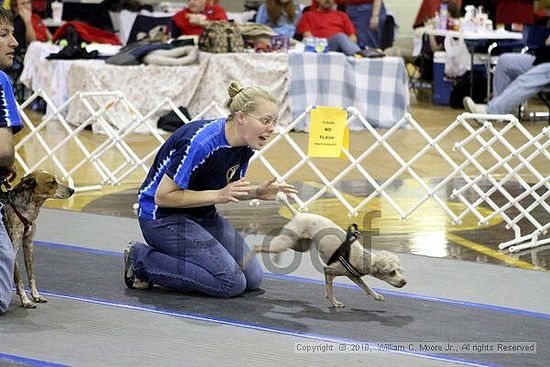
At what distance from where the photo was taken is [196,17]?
8.44 metres

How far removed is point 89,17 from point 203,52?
287 cm

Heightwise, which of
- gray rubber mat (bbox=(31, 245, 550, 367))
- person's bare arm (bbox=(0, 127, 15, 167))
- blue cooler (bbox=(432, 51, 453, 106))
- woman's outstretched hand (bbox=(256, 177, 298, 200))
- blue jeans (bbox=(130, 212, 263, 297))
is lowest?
blue cooler (bbox=(432, 51, 453, 106))

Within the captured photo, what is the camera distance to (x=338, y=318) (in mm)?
3277

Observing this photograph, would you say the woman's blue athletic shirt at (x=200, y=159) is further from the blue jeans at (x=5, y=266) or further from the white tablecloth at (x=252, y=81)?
the white tablecloth at (x=252, y=81)

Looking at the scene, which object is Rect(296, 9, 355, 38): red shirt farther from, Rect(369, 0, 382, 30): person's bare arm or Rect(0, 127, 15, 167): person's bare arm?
Rect(0, 127, 15, 167): person's bare arm

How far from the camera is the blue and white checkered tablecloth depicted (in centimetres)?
784

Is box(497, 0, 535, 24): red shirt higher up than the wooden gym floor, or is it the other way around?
box(497, 0, 535, 24): red shirt

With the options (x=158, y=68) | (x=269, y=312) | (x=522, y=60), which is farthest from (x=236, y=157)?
(x=522, y=60)

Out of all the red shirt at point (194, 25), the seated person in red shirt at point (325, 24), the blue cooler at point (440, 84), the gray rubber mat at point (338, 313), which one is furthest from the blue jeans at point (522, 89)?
the gray rubber mat at point (338, 313)

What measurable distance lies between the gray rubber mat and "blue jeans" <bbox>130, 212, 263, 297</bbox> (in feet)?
0.14

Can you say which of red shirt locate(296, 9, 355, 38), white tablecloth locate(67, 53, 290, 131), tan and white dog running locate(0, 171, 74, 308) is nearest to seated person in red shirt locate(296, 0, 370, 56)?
red shirt locate(296, 9, 355, 38)

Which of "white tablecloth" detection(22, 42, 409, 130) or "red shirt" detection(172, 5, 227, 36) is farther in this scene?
"red shirt" detection(172, 5, 227, 36)

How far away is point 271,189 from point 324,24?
550cm

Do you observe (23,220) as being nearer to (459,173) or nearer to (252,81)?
(459,173)
